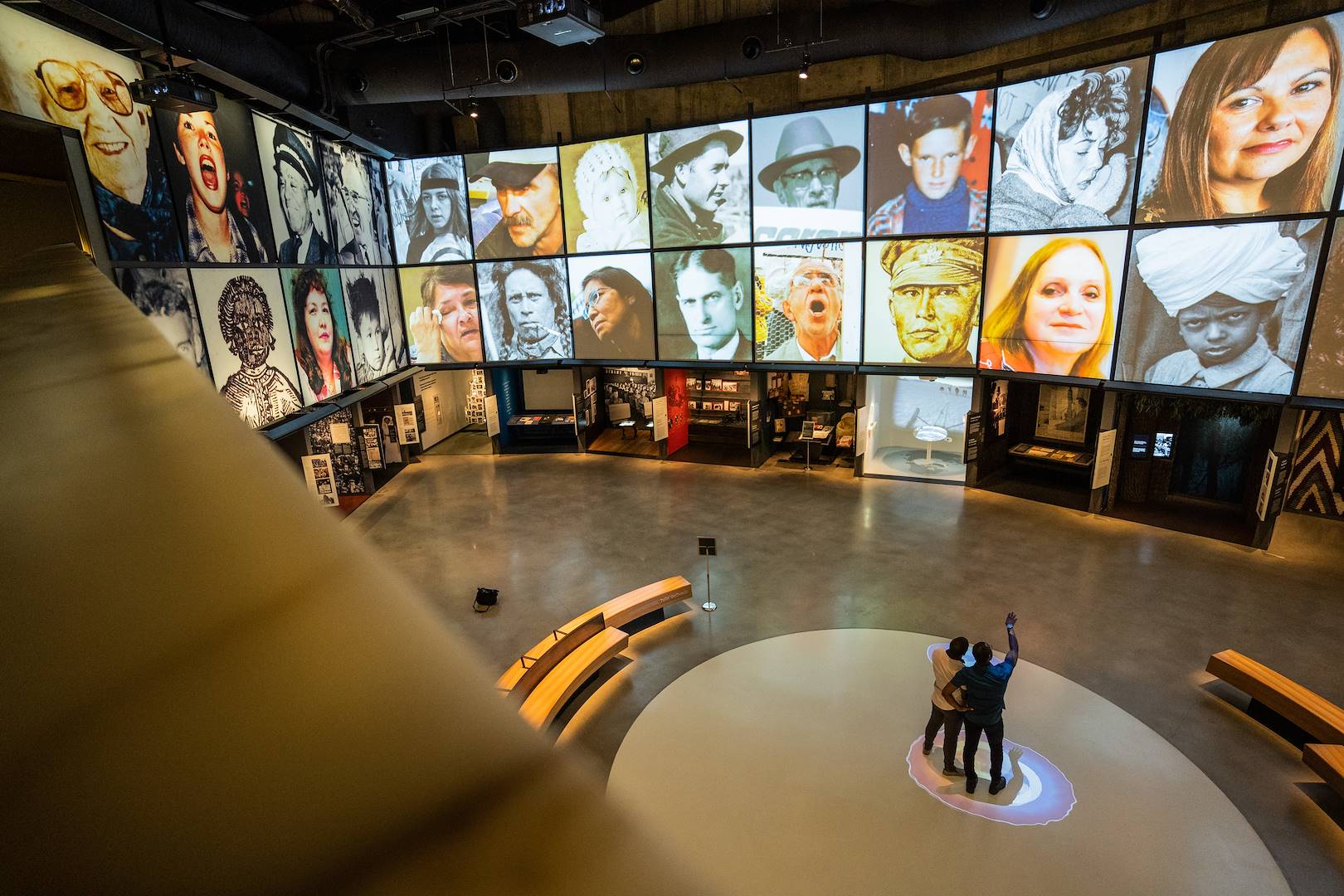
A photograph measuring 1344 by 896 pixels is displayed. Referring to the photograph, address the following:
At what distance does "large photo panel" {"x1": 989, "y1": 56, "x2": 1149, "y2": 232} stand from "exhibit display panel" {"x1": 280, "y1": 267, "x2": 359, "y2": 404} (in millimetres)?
13345

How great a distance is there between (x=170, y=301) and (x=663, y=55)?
10146 mm

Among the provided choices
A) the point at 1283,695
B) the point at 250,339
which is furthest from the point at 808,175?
the point at 1283,695

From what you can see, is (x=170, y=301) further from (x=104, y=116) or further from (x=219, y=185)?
(x=219, y=185)

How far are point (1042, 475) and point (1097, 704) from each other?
9047 millimetres

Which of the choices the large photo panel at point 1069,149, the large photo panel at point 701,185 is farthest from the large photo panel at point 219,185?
the large photo panel at point 1069,149

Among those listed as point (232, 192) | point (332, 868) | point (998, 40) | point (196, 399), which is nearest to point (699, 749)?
point (196, 399)

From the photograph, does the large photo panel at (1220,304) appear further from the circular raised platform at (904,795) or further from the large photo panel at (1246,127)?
the circular raised platform at (904,795)

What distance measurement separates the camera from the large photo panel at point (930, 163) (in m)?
13.3

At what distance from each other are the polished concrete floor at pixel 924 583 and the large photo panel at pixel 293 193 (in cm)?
539

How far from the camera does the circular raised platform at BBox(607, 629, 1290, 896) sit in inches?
224

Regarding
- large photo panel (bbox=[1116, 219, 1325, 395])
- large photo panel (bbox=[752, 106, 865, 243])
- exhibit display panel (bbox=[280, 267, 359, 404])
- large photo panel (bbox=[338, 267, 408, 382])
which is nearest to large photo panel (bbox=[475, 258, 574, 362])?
large photo panel (bbox=[338, 267, 408, 382])

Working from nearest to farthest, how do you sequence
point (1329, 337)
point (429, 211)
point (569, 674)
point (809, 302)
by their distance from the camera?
1. point (569, 674)
2. point (1329, 337)
3. point (809, 302)
4. point (429, 211)

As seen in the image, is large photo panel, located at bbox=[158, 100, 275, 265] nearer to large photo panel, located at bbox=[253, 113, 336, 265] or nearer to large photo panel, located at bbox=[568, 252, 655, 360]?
large photo panel, located at bbox=[253, 113, 336, 265]

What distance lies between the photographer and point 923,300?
14.5 meters
